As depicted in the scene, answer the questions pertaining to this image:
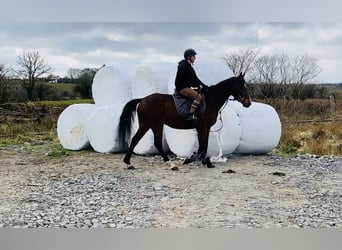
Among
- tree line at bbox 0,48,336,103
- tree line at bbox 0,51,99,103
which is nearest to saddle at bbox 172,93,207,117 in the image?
tree line at bbox 0,48,336,103

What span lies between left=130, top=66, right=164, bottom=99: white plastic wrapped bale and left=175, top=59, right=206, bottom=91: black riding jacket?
0.55 meters

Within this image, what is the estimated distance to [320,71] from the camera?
8.34 feet

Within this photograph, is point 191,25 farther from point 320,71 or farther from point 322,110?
point 322,110

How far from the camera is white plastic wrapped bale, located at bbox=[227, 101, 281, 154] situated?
3734mm

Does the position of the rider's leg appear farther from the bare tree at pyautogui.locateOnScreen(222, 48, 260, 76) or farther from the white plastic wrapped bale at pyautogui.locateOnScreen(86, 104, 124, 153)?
the white plastic wrapped bale at pyautogui.locateOnScreen(86, 104, 124, 153)

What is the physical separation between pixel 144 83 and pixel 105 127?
0.50m

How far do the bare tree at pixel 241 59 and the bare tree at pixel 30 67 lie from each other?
3.66 ft

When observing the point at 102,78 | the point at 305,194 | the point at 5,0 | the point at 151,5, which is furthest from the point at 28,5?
the point at 102,78

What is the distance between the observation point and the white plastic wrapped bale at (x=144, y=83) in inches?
152

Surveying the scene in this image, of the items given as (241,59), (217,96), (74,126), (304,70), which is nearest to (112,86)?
(74,126)

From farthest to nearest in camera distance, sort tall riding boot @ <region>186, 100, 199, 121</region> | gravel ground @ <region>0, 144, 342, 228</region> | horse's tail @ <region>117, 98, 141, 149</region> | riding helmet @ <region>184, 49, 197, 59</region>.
A: horse's tail @ <region>117, 98, 141, 149</region>
tall riding boot @ <region>186, 100, 199, 121</region>
riding helmet @ <region>184, 49, 197, 59</region>
gravel ground @ <region>0, 144, 342, 228</region>

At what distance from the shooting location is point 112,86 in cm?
419

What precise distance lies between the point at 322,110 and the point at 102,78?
6.23ft

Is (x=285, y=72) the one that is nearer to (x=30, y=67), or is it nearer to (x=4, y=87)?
(x=30, y=67)
